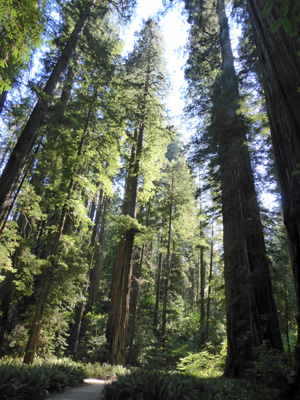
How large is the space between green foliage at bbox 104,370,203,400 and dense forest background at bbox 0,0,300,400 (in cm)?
6

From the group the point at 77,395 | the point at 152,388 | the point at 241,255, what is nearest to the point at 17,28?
the point at 152,388

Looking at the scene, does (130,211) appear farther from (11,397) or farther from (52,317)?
(11,397)

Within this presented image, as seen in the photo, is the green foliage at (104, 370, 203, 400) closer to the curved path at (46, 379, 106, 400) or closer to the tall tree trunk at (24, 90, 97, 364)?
the curved path at (46, 379, 106, 400)

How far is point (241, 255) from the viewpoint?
21.5ft

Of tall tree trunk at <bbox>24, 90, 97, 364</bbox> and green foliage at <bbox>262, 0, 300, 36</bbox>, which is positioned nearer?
green foliage at <bbox>262, 0, 300, 36</bbox>

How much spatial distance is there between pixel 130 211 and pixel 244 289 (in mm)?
6870

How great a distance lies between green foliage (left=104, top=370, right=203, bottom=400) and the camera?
12.7 ft

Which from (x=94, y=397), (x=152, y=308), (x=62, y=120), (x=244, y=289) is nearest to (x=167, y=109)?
(x=62, y=120)

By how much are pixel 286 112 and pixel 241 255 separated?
4.59 m

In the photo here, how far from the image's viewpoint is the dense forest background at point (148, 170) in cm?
339

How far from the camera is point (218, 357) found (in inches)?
355

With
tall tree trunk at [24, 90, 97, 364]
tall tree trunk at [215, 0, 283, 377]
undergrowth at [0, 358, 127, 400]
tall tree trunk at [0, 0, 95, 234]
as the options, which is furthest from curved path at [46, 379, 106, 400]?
tall tree trunk at [0, 0, 95, 234]

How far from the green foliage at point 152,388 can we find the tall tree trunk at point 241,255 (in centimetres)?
199

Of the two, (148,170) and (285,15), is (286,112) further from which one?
(148,170)
